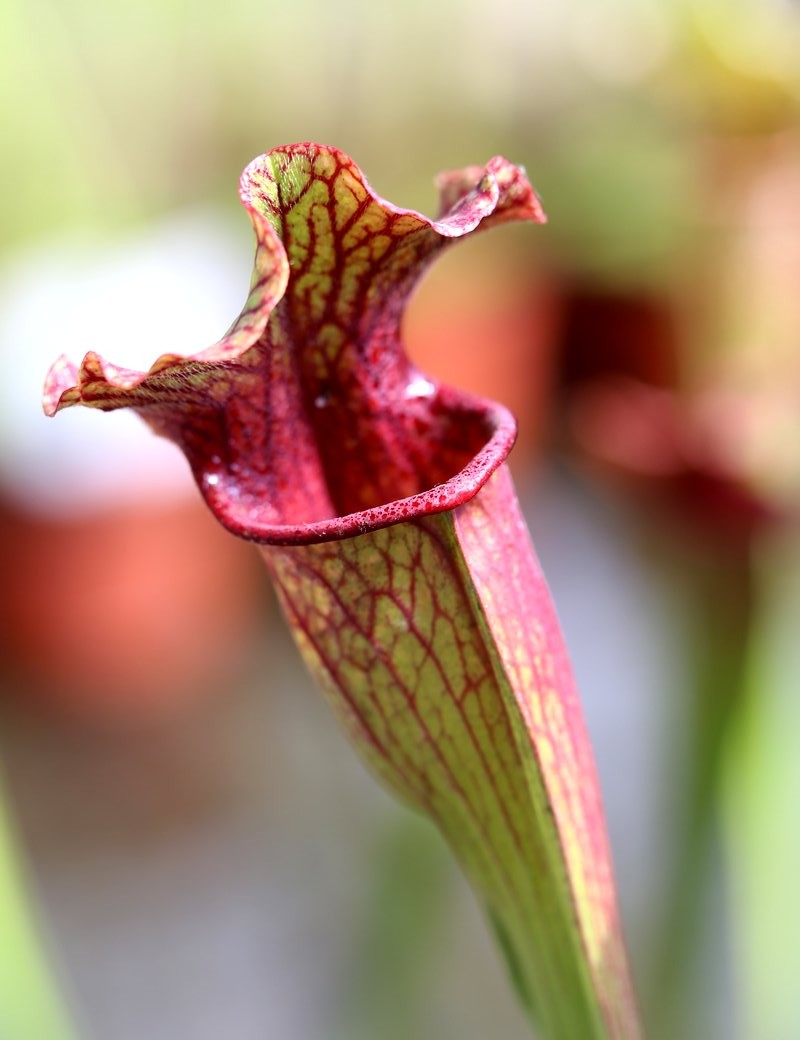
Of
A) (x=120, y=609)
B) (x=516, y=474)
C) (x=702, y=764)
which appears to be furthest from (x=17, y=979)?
(x=516, y=474)

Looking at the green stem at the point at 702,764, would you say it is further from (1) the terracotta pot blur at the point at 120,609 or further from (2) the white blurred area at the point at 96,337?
(1) the terracotta pot blur at the point at 120,609

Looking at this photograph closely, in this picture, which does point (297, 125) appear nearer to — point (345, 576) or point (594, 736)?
point (594, 736)

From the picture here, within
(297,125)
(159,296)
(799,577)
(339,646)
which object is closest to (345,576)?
(339,646)

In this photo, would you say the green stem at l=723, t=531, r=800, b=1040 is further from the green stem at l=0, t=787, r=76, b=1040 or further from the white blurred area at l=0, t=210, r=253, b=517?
the white blurred area at l=0, t=210, r=253, b=517

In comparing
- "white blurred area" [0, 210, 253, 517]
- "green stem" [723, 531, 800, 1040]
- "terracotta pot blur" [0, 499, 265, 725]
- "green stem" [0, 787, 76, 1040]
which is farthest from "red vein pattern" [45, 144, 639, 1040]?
"terracotta pot blur" [0, 499, 265, 725]

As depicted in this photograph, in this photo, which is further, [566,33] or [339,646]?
[566,33]

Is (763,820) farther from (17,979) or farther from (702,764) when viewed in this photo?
(17,979)

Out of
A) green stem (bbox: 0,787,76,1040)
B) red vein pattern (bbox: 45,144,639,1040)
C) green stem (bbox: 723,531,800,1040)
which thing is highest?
red vein pattern (bbox: 45,144,639,1040)

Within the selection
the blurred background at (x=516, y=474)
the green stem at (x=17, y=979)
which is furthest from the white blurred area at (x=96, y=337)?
the green stem at (x=17, y=979)
